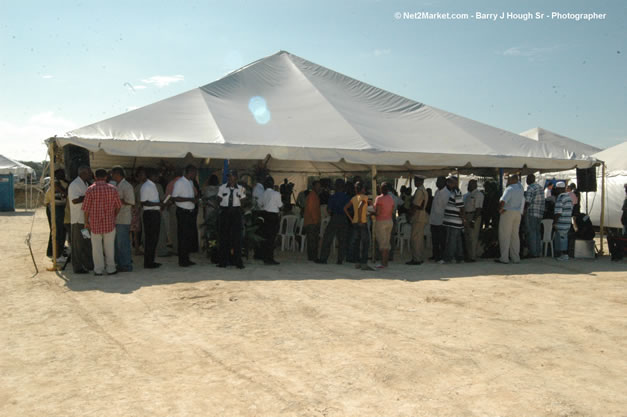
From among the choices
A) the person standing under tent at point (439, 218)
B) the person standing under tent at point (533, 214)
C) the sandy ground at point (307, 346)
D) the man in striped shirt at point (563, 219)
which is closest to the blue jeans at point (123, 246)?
the sandy ground at point (307, 346)

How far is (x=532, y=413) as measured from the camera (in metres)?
3.03

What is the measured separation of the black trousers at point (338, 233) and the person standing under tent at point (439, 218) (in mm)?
1804

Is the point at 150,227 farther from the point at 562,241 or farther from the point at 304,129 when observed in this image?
the point at 562,241

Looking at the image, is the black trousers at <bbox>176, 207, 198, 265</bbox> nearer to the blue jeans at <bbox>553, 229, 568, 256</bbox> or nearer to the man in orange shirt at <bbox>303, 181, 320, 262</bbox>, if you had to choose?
the man in orange shirt at <bbox>303, 181, 320, 262</bbox>

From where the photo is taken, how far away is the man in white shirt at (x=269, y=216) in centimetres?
862

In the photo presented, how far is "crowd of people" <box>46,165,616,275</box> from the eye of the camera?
7.39 m

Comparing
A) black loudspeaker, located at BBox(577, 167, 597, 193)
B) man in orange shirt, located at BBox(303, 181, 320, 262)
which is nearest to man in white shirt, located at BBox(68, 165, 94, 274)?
man in orange shirt, located at BBox(303, 181, 320, 262)

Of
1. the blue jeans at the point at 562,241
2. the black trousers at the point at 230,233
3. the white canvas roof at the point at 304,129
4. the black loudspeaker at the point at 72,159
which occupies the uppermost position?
the white canvas roof at the point at 304,129

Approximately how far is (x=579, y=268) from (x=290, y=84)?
7348 millimetres

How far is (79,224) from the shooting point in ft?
24.2

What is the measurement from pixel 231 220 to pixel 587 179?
821cm

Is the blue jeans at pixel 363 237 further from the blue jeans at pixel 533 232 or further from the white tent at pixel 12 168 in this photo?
the white tent at pixel 12 168

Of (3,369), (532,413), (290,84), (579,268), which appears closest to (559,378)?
(532,413)

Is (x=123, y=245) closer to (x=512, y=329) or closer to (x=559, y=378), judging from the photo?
(x=512, y=329)
